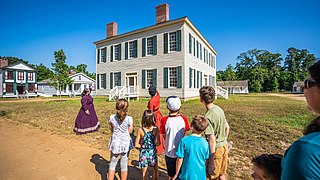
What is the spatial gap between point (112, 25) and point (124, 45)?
3.75m

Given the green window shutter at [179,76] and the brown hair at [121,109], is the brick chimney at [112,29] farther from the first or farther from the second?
the brown hair at [121,109]

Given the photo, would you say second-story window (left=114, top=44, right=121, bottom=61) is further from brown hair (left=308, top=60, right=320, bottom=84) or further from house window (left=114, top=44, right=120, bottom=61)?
brown hair (left=308, top=60, right=320, bottom=84)

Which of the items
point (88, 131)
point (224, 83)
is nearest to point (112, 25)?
A: point (88, 131)

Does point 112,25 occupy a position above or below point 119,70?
above

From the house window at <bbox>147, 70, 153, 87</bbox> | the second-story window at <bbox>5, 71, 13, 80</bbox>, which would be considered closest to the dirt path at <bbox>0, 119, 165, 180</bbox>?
the house window at <bbox>147, 70, 153, 87</bbox>

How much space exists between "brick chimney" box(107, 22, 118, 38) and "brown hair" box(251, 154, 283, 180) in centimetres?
2113

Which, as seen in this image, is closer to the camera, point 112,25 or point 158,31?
point 158,31

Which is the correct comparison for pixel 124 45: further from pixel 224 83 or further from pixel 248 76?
pixel 248 76

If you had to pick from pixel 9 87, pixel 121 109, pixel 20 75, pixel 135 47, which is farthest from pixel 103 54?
pixel 20 75

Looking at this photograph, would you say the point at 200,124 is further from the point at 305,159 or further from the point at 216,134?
the point at 305,159

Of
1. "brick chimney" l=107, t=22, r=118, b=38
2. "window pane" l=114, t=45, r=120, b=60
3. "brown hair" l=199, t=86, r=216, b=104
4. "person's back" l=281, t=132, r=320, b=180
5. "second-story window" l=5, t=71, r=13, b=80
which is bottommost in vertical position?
"person's back" l=281, t=132, r=320, b=180

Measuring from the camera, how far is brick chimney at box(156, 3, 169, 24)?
1614cm

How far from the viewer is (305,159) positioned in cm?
77

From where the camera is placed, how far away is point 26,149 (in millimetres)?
4578
